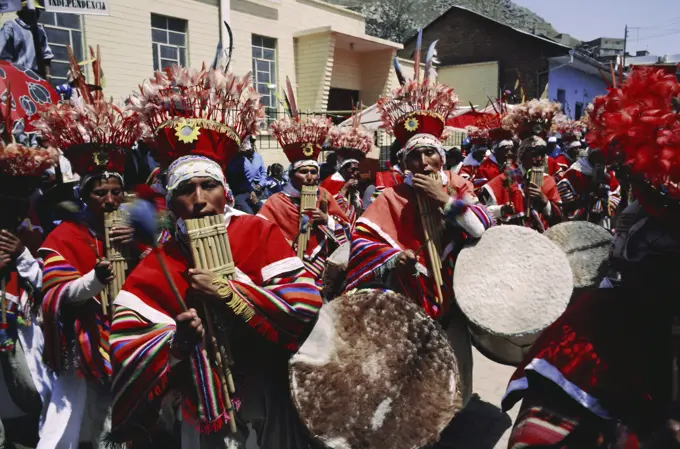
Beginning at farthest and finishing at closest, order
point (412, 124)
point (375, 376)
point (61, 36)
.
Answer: point (61, 36)
point (412, 124)
point (375, 376)

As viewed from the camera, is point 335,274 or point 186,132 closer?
point 186,132

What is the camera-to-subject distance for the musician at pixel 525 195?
5.75m

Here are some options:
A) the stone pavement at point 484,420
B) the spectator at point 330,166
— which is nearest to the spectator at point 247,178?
the spectator at point 330,166

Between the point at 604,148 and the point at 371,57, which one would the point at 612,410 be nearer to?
the point at 604,148

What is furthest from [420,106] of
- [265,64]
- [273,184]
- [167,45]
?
[265,64]

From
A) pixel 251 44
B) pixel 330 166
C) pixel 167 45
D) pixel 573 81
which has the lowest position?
pixel 330 166

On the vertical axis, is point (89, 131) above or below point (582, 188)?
above

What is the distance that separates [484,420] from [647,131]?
352cm

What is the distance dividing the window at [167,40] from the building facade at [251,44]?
1.0 inches

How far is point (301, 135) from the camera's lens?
5.68 metres

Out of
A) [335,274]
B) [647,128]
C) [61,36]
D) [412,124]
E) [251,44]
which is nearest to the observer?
[647,128]

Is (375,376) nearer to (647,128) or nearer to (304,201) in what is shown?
(647,128)

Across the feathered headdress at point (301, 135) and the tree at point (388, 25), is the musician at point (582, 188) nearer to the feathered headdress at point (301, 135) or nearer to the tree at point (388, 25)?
the feathered headdress at point (301, 135)

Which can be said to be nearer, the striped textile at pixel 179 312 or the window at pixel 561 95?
the striped textile at pixel 179 312
